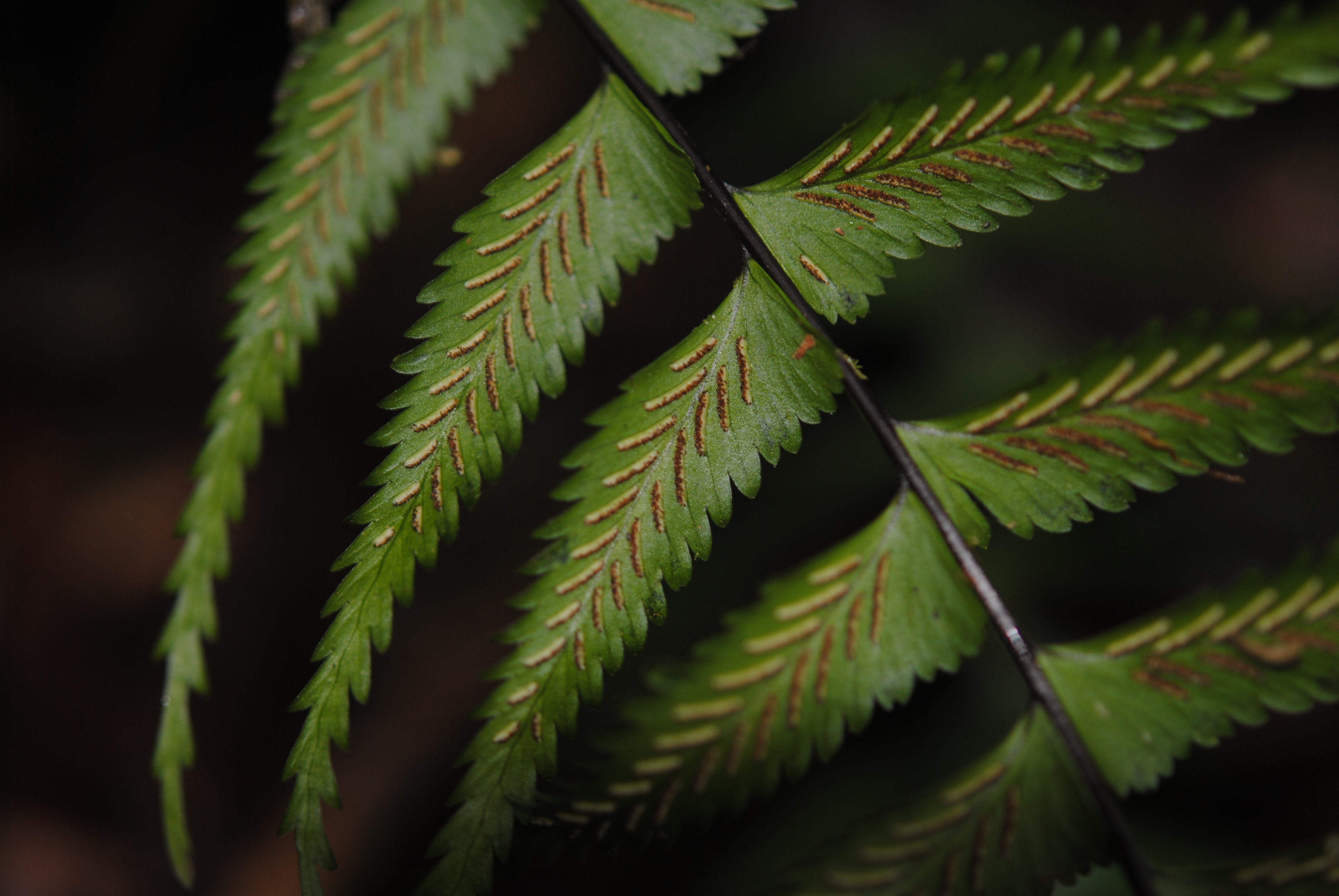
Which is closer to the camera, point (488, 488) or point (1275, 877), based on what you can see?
point (1275, 877)

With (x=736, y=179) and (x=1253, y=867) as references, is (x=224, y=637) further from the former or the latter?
(x=1253, y=867)

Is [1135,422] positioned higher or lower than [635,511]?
lower

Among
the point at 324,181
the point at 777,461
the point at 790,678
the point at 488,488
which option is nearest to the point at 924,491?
the point at 777,461

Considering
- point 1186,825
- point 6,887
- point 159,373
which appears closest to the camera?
point 1186,825

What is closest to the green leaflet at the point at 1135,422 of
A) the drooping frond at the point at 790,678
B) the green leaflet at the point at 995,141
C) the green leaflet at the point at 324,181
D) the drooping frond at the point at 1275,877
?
the drooping frond at the point at 790,678

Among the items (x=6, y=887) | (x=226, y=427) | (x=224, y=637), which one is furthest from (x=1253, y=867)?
(x=6, y=887)

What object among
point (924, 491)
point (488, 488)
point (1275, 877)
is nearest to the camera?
point (1275, 877)

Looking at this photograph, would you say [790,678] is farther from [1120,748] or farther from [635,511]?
[1120,748]
